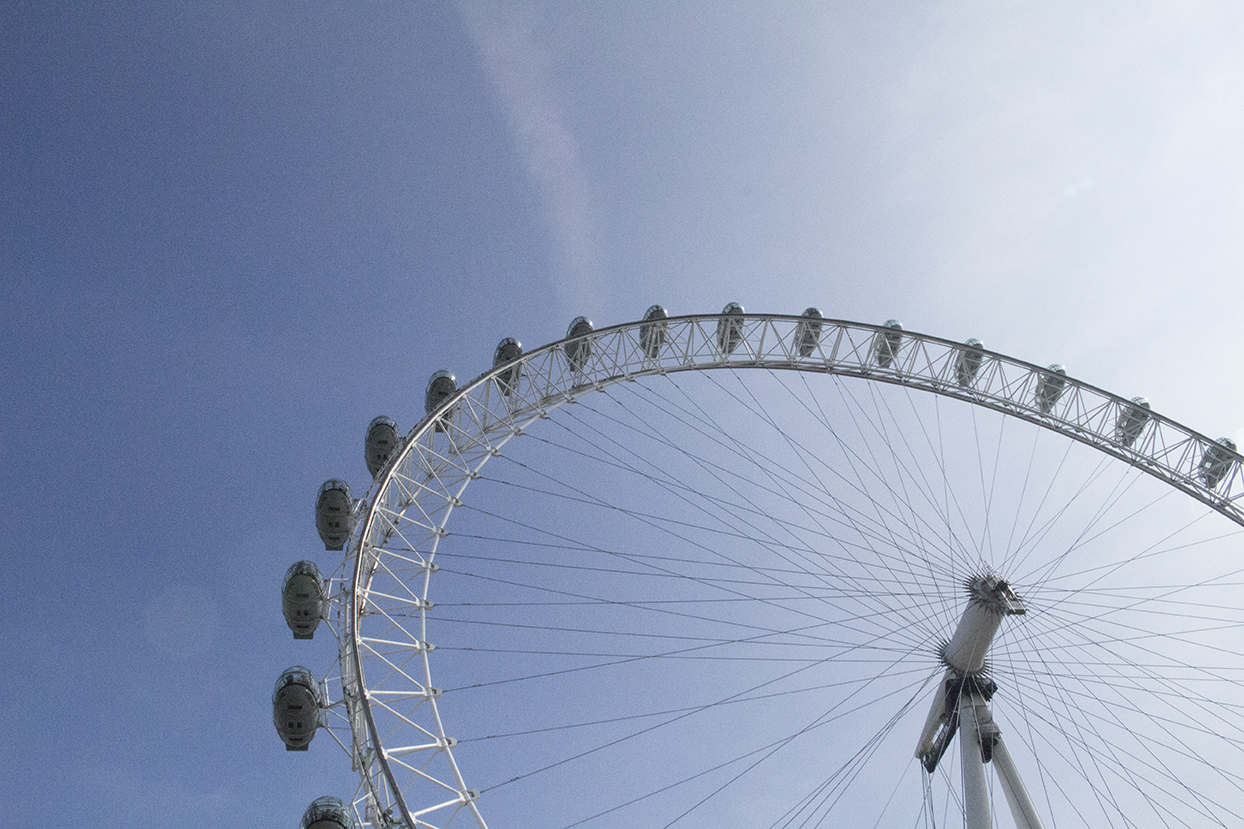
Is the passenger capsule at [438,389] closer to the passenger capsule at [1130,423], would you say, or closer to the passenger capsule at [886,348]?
the passenger capsule at [886,348]

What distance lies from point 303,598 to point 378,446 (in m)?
6.27

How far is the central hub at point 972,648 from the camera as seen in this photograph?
23.1 meters

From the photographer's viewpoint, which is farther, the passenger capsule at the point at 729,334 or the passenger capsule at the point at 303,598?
the passenger capsule at the point at 729,334

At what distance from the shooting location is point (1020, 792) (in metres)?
21.5

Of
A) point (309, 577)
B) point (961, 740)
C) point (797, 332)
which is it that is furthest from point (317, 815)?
point (797, 332)

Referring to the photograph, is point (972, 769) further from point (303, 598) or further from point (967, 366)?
point (303, 598)

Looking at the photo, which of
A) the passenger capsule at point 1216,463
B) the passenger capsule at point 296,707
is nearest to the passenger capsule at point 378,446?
the passenger capsule at point 296,707

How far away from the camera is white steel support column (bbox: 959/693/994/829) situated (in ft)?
67.7

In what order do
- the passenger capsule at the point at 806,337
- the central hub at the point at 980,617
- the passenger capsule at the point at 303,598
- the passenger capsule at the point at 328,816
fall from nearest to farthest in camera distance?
the passenger capsule at the point at 328,816
the passenger capsule at the point at 303,598
the central hub at the point at 980,617
the passenger capsule at the point at 806,337

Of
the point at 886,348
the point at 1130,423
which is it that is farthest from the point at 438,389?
the point at 1130,423

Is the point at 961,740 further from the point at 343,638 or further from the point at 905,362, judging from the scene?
the point at 343,638

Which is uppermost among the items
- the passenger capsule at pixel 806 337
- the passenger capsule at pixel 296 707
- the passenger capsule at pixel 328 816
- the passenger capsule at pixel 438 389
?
the passenger capsule at pixel 806 337

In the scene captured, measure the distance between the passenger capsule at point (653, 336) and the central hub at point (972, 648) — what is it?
1199 cm

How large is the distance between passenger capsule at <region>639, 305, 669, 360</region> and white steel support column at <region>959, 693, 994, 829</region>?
1409cm
